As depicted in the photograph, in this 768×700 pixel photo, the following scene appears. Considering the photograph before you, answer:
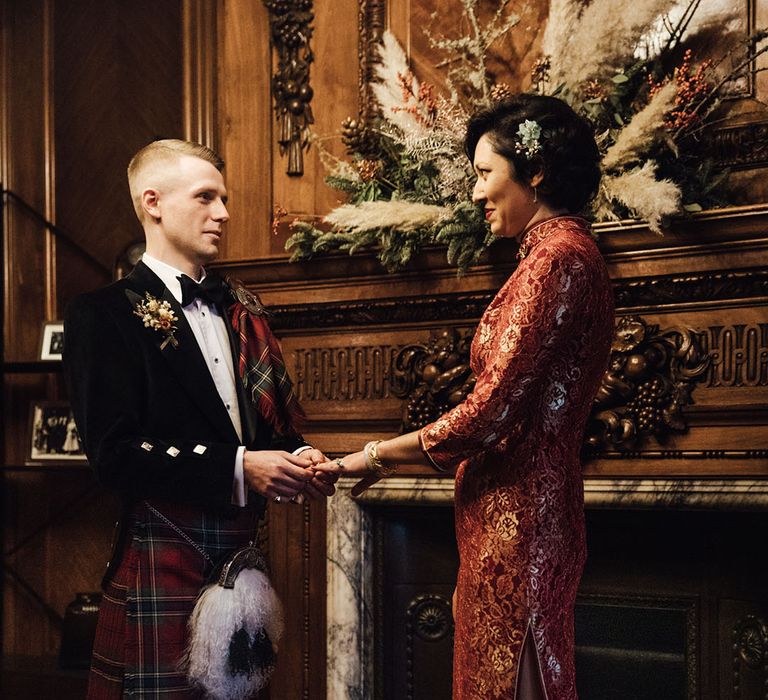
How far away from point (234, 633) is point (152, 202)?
0.95 metres

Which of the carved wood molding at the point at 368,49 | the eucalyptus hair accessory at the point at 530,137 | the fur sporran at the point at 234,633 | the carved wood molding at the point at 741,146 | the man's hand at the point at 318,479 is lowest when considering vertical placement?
the fur sporran at the point at 234,633

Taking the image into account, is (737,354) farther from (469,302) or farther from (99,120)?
(99,120)

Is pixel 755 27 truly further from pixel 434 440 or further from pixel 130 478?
pixel 130 478

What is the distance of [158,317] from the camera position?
7.41 feet

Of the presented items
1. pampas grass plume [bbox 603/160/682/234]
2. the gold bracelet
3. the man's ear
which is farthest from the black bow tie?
pampas grass plume [bbox 603/160/682/234]

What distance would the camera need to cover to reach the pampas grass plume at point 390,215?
9.92 feet

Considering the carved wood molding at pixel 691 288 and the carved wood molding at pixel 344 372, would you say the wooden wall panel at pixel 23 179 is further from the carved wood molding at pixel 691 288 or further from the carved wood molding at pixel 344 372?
the carved wood molding at pixel 691 288

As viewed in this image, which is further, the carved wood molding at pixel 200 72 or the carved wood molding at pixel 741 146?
the carved wood molding at pixel 200 72

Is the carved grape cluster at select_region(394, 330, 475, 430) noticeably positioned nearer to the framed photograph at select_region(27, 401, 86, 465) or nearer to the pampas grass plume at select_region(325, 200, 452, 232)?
the pampas grass plume at select_region(325, 200, 452, 232)

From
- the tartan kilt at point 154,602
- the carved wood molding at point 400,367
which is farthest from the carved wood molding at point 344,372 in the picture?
the tartan kilt at point 154,602

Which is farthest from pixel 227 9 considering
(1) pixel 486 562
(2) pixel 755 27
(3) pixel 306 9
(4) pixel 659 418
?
(1) pixel 486 562

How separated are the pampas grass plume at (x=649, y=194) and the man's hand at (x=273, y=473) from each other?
110cm

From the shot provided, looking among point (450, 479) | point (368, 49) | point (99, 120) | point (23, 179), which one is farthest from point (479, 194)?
point (23, 179)

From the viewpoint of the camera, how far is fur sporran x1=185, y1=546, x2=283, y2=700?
2.16 m
